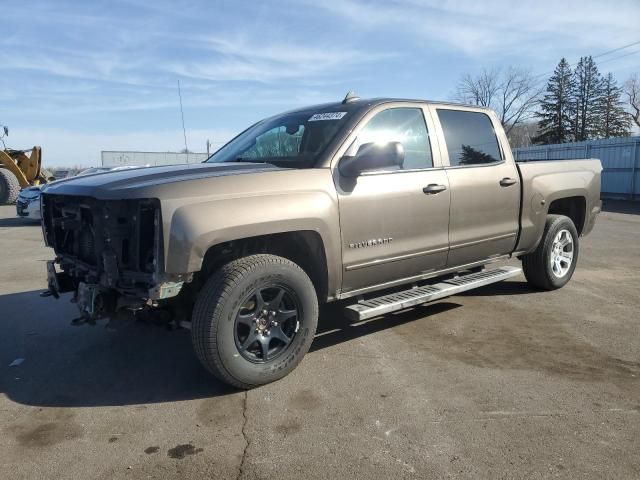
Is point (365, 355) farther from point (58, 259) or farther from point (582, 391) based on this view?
point (58, 259)

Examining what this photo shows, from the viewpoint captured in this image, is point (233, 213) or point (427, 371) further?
point (427, 371)

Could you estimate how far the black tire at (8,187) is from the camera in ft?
71.1

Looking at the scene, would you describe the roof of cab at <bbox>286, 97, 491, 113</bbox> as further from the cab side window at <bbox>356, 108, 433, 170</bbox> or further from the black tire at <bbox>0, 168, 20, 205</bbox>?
the black tire at <bbox>0, 168, 20, 205</bbox>

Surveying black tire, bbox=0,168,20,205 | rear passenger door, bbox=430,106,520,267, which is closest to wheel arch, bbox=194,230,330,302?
rear passenger door, bbox=430,106,520,267

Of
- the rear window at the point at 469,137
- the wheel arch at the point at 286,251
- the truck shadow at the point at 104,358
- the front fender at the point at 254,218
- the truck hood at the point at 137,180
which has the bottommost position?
the truck shadow at the point at 104,358

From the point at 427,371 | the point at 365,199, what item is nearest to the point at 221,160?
the point at 365,199

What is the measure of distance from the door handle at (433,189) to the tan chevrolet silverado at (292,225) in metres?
0.02

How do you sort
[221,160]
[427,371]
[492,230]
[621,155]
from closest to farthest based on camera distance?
[427,371], [221,160], [492,230], [621,155]

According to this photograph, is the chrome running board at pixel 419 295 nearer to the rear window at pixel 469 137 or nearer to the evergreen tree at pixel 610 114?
the rear window at pixel 469 137

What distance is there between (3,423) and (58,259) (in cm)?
143

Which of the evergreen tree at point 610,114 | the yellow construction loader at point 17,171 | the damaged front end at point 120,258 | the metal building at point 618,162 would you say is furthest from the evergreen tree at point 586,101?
the damaged front end at point 120,258

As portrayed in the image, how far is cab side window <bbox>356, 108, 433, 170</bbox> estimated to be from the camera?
4.29 m

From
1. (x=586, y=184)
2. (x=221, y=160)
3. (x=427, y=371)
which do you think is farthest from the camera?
(x=586, y=184)

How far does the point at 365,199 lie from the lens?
159 inches
